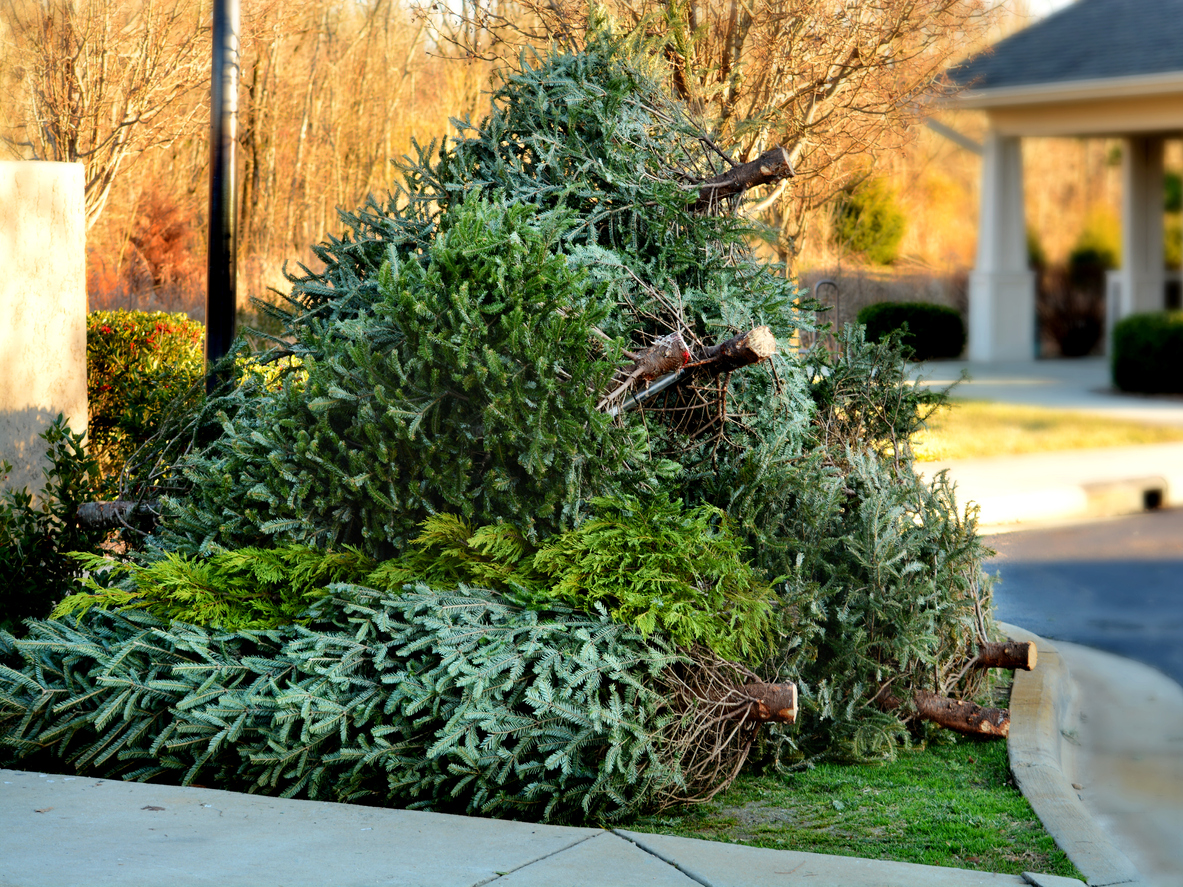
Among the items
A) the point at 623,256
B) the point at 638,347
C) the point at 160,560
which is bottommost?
A: the point at 160,560

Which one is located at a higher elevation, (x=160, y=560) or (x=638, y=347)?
Answer: (x=638, y=347)

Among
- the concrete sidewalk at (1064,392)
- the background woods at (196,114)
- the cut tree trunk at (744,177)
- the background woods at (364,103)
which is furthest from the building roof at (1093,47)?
the cut tree trunk at (744,177)

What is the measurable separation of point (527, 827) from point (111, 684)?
4.57ft

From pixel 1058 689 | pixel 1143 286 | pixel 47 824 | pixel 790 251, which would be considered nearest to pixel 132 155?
pixel 790 251

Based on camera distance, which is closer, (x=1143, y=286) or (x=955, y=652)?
(x=955, y=652)

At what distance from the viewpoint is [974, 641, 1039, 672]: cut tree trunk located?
4488 mm

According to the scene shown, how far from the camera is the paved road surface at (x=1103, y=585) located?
21.7 feet

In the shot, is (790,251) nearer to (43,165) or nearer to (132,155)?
(43,165)

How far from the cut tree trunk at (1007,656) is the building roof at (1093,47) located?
1414 centimetres

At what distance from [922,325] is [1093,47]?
1329 cm

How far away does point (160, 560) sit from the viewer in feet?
13.9

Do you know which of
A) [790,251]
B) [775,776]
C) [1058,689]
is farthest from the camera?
[790,251]

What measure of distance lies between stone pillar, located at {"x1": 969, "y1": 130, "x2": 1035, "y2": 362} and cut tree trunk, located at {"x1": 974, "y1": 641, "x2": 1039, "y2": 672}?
47.2 feet

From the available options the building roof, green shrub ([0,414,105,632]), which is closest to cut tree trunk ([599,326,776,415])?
green shrub ([0,414,105,632])
